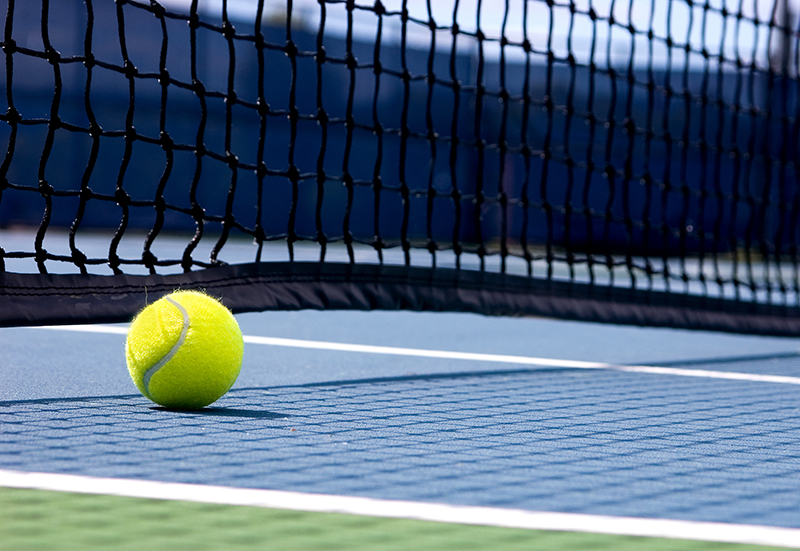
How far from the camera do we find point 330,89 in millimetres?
13211

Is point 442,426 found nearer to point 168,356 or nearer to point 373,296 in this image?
point 168,356

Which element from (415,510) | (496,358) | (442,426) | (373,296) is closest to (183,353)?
(442,426)

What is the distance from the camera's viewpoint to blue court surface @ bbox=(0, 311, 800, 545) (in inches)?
57.7

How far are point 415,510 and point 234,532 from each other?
233 millimetres

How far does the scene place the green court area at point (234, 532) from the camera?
3.73 ft

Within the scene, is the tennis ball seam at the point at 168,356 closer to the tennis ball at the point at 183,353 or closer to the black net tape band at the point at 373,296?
the tennis ball at the point at 183,353

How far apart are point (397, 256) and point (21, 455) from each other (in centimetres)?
932

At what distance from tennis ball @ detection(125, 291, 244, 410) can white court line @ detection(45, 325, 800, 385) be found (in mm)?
1248

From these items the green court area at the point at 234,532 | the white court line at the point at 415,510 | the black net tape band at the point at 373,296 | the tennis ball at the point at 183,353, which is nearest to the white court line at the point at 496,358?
the black net tape band at the point at 373,296

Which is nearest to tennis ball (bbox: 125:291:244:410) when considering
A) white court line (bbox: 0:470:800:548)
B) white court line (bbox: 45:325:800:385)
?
white court line (bbox: 0:470:800:548)

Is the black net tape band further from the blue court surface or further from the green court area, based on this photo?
the green court area

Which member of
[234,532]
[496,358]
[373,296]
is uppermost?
[373,296]

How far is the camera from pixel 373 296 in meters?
2.98

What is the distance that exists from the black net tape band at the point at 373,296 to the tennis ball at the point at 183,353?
0.28 m
